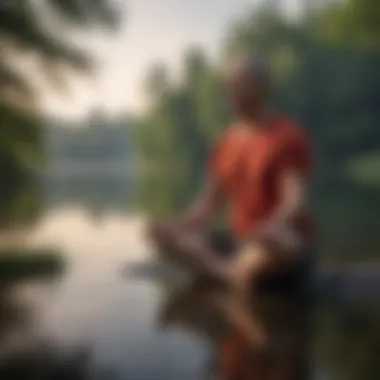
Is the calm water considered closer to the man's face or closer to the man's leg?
the man's leg

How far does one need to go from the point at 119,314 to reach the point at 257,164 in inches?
9.7

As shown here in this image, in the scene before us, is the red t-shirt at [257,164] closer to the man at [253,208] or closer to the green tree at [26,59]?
the man at [253,208]

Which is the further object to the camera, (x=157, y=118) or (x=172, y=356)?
(x=157, y=118)

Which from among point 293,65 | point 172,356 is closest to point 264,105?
point 293,65

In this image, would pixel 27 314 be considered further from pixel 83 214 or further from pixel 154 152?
pixel 154 152

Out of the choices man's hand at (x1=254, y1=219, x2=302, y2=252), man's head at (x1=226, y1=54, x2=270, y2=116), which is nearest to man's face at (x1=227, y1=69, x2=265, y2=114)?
man's head at (x1=226, y1=54, x2=270, y2=116)

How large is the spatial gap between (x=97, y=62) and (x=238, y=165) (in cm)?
22

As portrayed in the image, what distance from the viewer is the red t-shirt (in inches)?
35.6

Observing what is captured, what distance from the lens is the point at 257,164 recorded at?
2.99 feet

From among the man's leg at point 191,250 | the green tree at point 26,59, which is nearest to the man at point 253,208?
the man's leg at point 191,250

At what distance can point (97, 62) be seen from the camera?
3.13 ft

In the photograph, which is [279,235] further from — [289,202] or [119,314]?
[119,314]

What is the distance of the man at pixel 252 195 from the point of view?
89 cm

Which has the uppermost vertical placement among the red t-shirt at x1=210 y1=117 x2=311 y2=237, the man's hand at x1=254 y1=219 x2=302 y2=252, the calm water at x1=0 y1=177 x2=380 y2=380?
A: the red t-shirt at x1=210 y1=117 x2=311 y2=237
